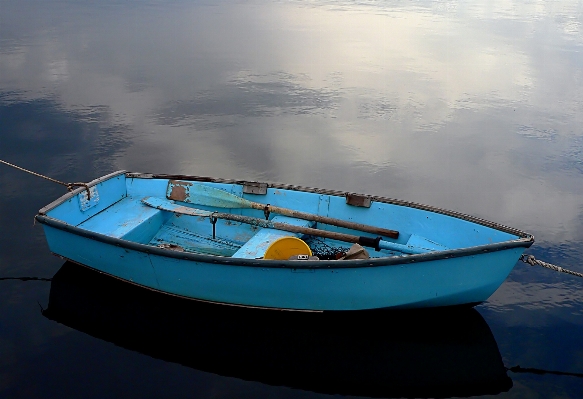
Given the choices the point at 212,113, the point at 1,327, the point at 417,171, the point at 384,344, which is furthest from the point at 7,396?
the point at 212,113

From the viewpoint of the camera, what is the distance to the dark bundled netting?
930 cm

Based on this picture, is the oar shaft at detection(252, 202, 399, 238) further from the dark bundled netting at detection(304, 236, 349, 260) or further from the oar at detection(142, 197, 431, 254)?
the dark bundled netting at detection(304, 236, 349, 260)

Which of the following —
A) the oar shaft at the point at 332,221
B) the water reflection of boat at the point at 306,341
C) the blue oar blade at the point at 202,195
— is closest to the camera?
the water reflection of boat at the point at 306,341

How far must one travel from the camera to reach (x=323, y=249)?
31.9 ft

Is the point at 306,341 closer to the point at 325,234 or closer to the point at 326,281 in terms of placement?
the point at 326,281

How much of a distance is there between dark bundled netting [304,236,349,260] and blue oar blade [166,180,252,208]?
1475mm

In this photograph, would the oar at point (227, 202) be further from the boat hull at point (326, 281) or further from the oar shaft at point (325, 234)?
the boat hull at point (326, 281)

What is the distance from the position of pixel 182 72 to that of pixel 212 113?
15.9 ft

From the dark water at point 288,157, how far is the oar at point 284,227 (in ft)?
3.85

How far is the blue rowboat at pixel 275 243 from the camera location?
25.8ft

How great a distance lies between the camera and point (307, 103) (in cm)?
1914

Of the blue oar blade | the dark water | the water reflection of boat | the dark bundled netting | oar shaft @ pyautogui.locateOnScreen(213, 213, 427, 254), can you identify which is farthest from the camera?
the blue oar blade

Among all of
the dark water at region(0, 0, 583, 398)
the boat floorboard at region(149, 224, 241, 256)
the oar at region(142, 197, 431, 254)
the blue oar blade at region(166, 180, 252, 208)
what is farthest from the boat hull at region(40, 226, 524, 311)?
the blue oar blade at region(166, 180, 252, 208)

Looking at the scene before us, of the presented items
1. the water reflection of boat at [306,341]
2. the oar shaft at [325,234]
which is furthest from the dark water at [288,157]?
the oar shaft at [325,234]
